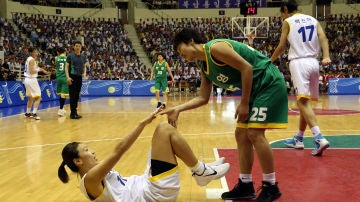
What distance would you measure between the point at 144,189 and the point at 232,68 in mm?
1144

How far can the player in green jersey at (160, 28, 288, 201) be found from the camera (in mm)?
3133

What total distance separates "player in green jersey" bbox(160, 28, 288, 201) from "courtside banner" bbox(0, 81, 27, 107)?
1270cm

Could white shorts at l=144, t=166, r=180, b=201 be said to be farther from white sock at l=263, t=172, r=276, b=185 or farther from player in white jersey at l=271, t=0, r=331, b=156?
player in white jersey at l=271, t=0, r=331, b=156

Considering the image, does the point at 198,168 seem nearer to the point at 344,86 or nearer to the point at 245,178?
the point at 245,178

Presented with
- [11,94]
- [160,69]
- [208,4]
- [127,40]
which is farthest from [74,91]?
[208,4]

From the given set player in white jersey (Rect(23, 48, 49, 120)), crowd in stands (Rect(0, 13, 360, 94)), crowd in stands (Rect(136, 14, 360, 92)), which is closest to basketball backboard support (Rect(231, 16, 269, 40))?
crowd in stands (Rect(136, 14, 360, 92))

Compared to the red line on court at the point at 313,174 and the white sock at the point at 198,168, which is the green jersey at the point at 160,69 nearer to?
the red line on court at the point at 313,174

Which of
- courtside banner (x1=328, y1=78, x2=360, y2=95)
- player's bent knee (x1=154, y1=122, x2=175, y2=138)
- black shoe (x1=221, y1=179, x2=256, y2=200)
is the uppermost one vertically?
player's bent knee (x1=154, y1=122, x2=175, y2=138)

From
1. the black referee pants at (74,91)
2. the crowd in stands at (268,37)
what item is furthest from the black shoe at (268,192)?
the crowd in stands at (268,37)

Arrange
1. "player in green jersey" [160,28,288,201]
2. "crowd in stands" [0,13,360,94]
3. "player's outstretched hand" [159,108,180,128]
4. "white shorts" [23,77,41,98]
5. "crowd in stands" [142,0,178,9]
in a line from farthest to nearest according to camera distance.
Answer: "crowd in stands" [142,0,178,9] < "crowd in stands" [0,13,360,94] < "white shorts" [23,77,41,98] < "player's outstretched hand" [159,108,180,128] < "player in green jersey" [160,28,288,201]

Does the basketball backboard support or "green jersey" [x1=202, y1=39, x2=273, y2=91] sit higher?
the basketball backboard support

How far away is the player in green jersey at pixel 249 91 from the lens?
10.3 feet

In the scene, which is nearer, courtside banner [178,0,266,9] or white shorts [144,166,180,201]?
white shorts [144,166,180,201]

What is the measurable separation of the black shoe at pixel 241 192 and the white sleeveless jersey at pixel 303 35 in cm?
252
